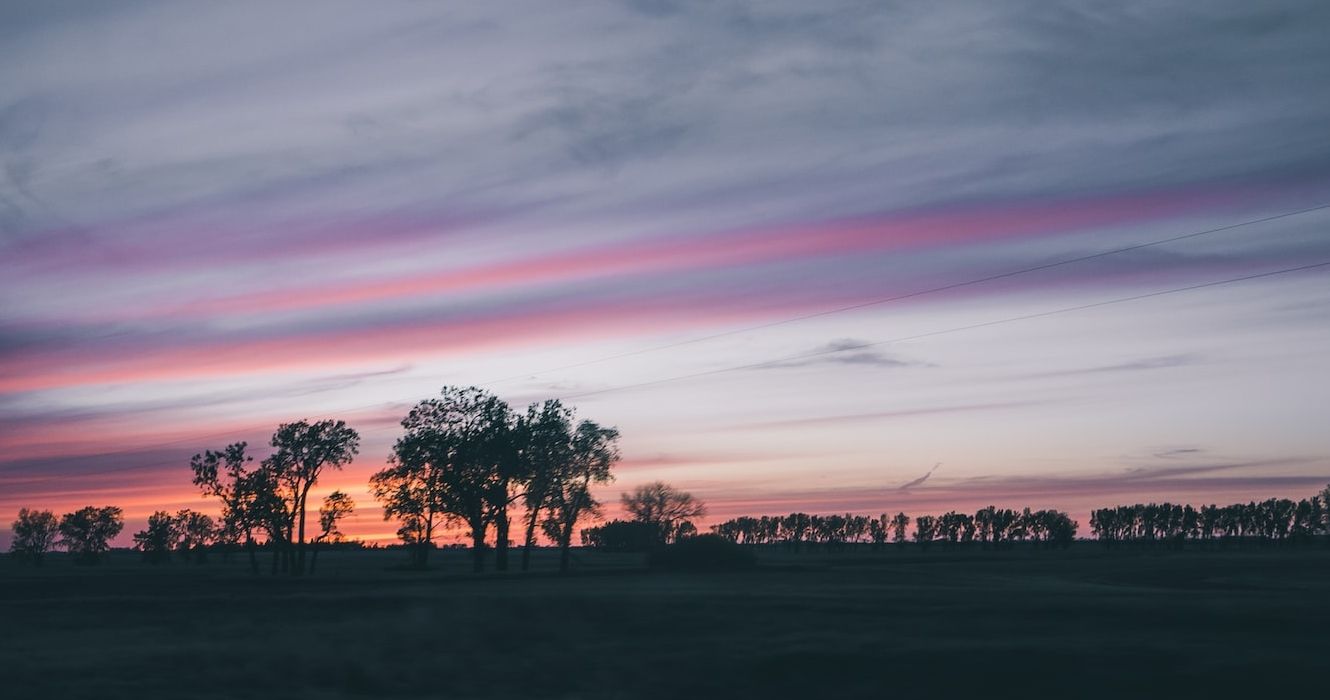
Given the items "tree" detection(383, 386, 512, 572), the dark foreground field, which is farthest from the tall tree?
the dark foreground field

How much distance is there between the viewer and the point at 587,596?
169 ft

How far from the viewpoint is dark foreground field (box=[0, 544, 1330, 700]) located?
96.4 feet

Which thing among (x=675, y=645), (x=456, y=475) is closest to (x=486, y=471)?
(x=456, y=475)

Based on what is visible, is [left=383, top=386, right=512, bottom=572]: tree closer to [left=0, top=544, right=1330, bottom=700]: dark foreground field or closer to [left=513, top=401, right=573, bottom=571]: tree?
[left=513, top=401, right=573, bottom=571]: tree

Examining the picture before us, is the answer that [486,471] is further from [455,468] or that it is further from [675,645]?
[675,645]

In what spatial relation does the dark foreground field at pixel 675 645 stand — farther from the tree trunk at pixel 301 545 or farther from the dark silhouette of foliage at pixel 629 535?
the dark silhouette of foliage at pixel 629 535

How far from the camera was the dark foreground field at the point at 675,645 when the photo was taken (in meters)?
29.4

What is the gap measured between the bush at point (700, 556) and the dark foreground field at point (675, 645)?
3800 cm

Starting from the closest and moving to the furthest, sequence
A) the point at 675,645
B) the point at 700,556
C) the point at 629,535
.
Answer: the point at 675,645
the point at 700,556
the point at 629,535

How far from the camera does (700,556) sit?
93.1 metres

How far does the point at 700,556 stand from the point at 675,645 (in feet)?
190

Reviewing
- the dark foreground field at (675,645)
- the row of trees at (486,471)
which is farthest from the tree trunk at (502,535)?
the dark foreground field at (675,645)

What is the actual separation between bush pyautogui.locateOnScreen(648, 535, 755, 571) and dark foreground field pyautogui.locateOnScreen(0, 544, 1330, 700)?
125 ft

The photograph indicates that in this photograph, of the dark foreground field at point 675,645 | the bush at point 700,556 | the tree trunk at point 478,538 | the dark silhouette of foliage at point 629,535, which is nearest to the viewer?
the dark foreground field at point 675,645
